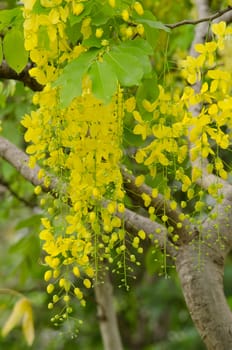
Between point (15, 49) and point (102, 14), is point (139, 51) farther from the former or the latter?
point (15, 49)

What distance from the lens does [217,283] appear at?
1345 mm

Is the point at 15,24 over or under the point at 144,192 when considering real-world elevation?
over

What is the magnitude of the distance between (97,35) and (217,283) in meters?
0.53

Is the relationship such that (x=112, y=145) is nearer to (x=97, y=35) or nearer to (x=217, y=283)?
(x=97, y=35)

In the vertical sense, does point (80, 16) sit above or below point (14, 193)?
above

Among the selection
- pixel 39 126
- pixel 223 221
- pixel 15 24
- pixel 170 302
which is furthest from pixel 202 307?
pixel 170 302

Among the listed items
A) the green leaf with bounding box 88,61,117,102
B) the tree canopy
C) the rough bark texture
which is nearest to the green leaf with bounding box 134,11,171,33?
the tree canopy

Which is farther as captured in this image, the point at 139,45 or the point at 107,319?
the point at 107,319

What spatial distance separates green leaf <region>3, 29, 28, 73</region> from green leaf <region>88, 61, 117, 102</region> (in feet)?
0.62

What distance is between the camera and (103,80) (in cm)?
102

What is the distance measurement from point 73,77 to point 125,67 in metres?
0.07

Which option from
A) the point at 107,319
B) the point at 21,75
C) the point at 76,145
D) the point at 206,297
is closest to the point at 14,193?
the point at 107,319

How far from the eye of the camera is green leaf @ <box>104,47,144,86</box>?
3.37ft

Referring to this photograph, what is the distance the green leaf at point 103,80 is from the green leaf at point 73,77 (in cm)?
2
